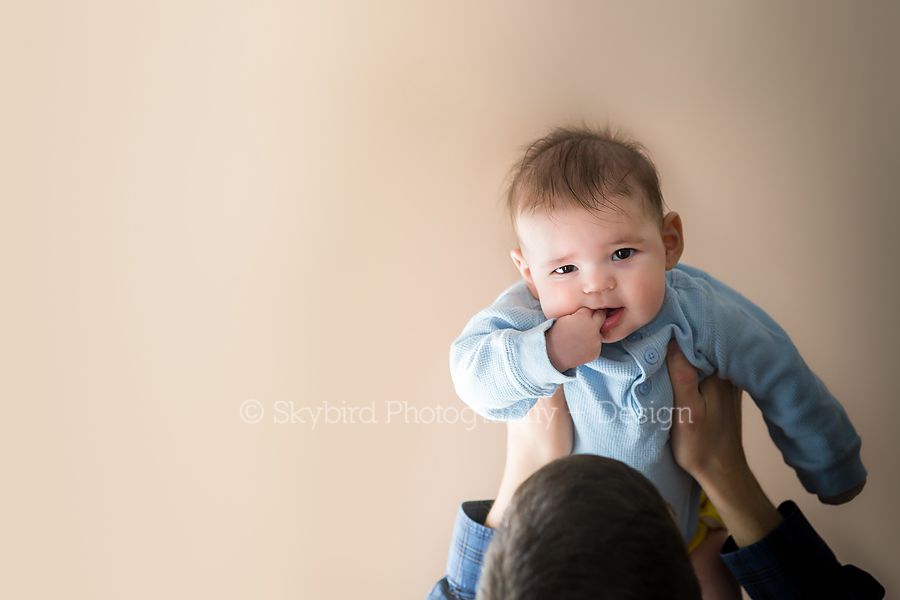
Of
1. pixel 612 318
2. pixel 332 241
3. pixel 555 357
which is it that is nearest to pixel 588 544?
pixel 555 357

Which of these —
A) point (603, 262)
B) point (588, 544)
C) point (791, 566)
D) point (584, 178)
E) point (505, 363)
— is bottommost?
point (791, 566)

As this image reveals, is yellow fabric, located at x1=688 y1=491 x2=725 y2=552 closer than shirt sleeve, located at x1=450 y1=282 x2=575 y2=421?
No

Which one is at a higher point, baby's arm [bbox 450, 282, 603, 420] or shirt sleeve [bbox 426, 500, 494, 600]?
baby's arm [bbox 450, 282, 603, 420]

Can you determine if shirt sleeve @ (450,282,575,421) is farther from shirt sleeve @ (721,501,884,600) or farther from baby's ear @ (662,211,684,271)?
shirt sleeve @ (721,501,884,600)

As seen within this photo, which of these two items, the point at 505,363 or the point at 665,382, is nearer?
the point at 505,363

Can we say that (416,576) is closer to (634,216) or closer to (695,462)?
(695,462)

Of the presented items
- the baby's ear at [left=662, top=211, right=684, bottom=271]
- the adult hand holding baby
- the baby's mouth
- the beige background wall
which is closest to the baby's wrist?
the adult hand holding baby

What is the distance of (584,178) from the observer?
77 centimetres

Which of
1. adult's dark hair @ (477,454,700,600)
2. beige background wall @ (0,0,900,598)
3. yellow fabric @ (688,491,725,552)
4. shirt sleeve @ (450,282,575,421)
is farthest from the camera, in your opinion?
yellow fabric @ (688,491,725,552)

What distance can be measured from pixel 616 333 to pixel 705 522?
453 millimetres

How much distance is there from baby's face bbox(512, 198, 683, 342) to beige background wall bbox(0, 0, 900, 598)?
318 millimetres

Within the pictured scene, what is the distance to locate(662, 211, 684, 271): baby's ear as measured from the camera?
2.78ft

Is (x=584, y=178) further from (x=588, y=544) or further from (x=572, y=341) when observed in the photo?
(x=588, y=544)

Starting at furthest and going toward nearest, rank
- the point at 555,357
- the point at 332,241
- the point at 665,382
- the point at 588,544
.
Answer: the point at 332,241 < the point at 665,382 < the point at 555,357 < the point at 588,544
